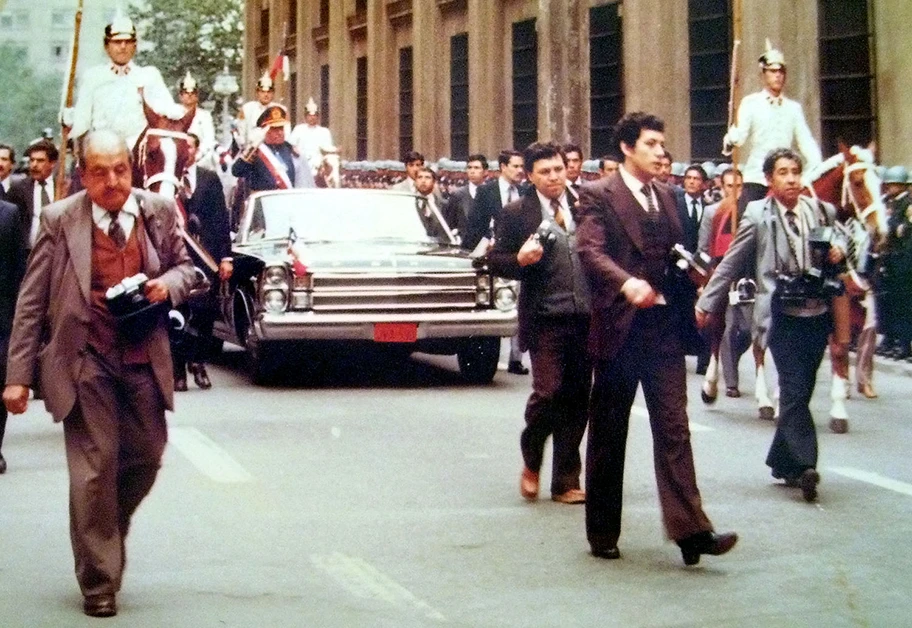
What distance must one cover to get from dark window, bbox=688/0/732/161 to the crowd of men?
32.2 feet

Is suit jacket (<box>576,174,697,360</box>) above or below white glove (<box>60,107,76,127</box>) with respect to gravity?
below

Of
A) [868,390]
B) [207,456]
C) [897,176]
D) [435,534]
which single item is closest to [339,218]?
[868,390]

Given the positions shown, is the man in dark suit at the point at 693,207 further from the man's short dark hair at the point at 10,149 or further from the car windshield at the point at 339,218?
the man's short dark hair at the point at 10,149

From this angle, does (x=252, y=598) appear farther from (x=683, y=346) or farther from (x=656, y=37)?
(x=656, y=37)

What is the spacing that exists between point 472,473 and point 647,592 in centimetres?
329

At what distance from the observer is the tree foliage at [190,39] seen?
68.2 metres

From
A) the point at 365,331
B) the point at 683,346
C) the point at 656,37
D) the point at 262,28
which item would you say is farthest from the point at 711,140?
the point at 262,28

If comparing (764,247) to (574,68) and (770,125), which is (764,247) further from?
(574,68)

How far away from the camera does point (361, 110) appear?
146ft

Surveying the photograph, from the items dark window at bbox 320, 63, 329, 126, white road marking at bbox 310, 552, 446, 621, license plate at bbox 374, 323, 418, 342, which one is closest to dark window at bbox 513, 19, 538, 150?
dark window at bbox 320, 63, 329, 126

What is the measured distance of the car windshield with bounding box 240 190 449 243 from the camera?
16.1 m

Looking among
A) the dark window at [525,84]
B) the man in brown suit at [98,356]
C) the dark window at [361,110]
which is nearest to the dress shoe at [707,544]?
the man in brown suit at [98,356]

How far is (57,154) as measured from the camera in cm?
1488

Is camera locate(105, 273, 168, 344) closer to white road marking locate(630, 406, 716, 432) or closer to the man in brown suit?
the man in brown suit
